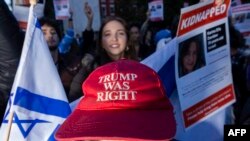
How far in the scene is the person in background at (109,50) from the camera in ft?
12.7

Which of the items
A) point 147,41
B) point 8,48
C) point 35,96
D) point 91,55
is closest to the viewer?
point 35,96

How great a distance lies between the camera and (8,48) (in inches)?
114

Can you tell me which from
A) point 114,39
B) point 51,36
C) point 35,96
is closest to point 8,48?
point 35,96

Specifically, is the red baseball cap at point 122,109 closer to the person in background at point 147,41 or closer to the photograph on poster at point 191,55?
the photograph on poster at point 191,55

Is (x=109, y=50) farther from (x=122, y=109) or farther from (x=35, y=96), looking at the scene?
(x=122, y=109)

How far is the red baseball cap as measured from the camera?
1264mm

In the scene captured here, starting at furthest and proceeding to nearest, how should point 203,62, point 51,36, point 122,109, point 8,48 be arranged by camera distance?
point 51,36 → point 203,62 → point 8,48 → point 122,109

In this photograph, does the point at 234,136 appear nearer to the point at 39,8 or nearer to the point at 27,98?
the point at 27,98

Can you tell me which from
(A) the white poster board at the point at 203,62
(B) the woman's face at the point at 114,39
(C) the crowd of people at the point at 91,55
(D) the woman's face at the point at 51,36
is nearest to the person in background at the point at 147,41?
(C) the crowd of people at the point at 91,55

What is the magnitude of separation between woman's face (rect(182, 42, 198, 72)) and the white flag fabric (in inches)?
34.4

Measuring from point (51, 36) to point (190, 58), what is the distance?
1614 mm

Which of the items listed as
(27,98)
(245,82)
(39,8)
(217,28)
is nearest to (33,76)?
(27,98)

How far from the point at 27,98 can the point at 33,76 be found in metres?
0.12

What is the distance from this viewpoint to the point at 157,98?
4.47 feet
